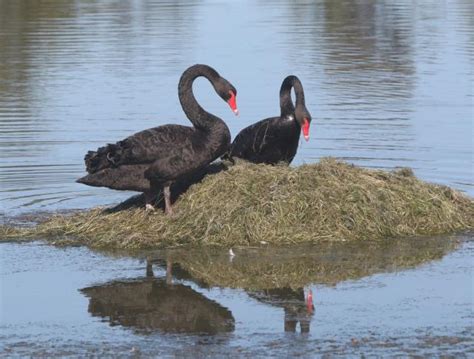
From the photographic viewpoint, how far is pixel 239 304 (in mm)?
8586

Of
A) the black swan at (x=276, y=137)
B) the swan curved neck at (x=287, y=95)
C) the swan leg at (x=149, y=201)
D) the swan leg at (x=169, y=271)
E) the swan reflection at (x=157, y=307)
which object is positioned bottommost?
the swan leg at (x=169, y=271)

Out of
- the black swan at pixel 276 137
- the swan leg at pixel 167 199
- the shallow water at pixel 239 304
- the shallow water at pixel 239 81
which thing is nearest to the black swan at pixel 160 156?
the swan leg at pixel 167 199

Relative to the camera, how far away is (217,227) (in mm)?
10273

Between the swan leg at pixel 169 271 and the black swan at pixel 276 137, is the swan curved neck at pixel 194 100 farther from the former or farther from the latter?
the swan leg at pixel 169 271

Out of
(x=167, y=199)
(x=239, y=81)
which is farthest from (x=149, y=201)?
(x=239, y=81)

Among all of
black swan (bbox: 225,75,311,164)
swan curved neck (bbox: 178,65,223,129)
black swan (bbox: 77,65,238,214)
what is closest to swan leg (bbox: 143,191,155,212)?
black swan (bbox: 77,65,238,214)

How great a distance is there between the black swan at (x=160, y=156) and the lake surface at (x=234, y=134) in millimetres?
778

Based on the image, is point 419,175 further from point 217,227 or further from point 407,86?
point 407,86

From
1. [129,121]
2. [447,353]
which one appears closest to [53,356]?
[447,353]

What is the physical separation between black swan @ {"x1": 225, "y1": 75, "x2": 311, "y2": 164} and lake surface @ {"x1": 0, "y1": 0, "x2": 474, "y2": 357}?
1.44 m

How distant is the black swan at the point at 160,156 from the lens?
10.5 m

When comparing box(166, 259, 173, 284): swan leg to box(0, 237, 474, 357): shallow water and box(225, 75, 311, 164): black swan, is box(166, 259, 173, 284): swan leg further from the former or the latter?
box(225, 75, 311, 164): black swan

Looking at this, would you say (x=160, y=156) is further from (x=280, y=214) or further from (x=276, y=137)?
(x=276, y=137)

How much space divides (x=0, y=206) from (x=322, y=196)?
334cm
